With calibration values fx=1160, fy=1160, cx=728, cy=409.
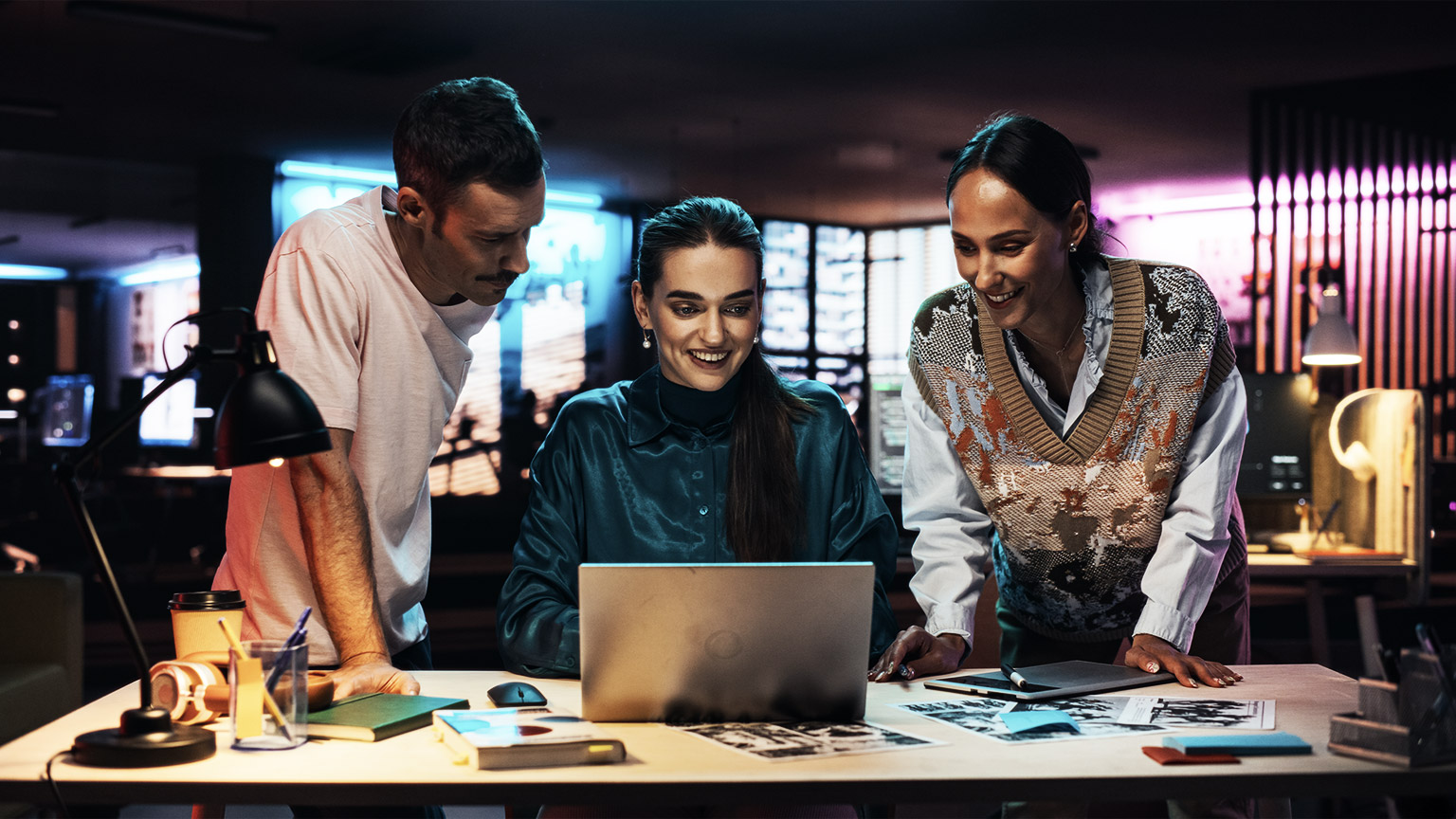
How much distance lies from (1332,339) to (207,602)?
4.43 metres

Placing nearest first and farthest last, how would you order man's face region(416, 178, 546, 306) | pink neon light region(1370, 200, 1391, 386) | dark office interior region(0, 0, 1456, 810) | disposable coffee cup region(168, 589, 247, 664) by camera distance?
disposable coffee cup region(168, 589, 247, 664) → man's face region(416, 178, 546, 306) → dark office interior region(0, 0, 1456, 810) → pink neon light region(1370, 200, 1391, 386)

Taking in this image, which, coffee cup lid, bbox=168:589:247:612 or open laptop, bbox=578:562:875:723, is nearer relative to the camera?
open laptop, bbox=578:562:875:723

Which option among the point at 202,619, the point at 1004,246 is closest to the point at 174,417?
the point at 202,619

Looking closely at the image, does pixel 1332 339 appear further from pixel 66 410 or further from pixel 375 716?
pixel 66 410

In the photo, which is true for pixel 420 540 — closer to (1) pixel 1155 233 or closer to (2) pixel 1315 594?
(2) pixel 1315 594

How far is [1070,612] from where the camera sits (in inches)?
85.3

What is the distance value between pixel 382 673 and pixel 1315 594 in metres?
4.02

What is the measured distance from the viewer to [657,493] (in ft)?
6.73

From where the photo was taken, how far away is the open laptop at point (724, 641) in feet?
4.59

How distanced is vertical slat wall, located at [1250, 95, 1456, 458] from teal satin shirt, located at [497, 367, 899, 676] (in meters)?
5.71

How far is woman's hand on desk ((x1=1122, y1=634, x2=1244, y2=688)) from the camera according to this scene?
177 centimetres

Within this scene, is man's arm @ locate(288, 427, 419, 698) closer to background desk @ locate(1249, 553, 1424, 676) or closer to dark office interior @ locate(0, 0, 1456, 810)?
dark office interior @ locate(0, 0, 1456, 810)

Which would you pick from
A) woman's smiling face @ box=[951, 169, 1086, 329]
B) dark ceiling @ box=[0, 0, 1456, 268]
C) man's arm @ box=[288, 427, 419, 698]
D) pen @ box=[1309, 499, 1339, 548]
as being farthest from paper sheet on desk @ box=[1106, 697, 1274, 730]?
dark ceiling @ box=[0, 0, 1456, 268]

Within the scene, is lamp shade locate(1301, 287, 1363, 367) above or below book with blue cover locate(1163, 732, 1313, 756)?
above
